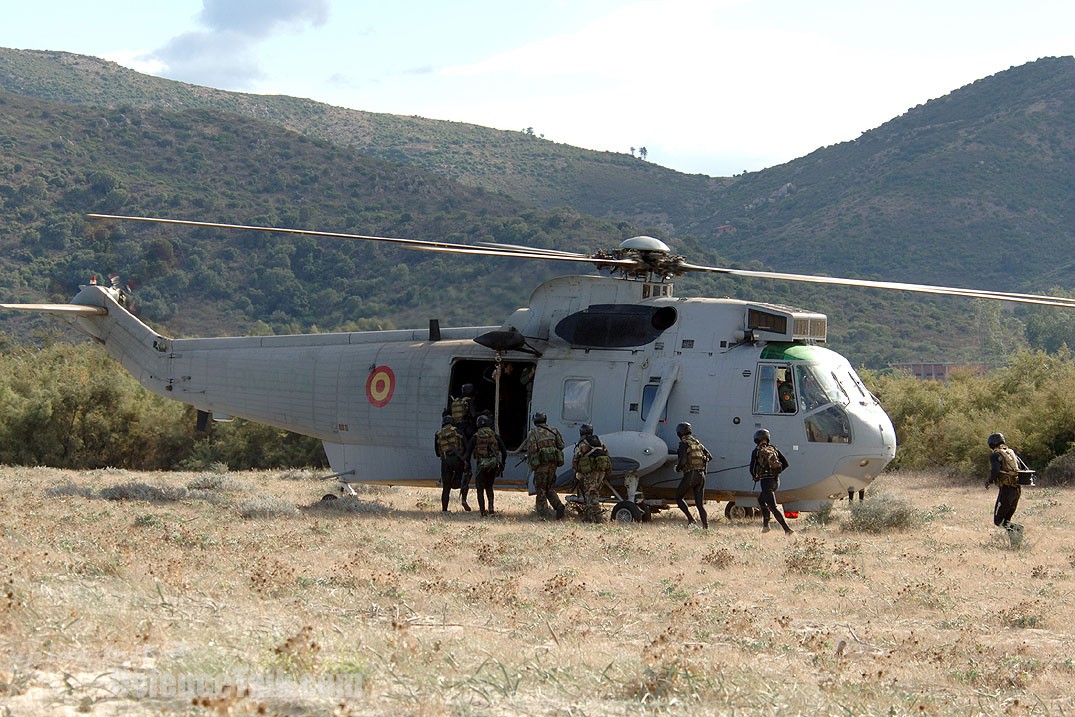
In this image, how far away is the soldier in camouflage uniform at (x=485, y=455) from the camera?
15688 millimetres

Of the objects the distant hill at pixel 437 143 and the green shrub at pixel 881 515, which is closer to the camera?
the green shrub at pixel 881 515

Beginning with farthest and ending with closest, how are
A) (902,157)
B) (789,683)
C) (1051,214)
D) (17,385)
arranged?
(902,157) < (1051,214) < (17,385) < (789,683)

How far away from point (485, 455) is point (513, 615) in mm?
6916

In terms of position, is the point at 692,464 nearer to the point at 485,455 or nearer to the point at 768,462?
the point at 768,462

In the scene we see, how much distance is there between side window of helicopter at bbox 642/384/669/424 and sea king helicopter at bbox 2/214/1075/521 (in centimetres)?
2

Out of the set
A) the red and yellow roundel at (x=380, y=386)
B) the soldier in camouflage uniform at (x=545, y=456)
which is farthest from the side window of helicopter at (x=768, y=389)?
the red and yellow roundel at (x=380, y=386)

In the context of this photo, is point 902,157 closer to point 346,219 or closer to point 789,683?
point 346,219

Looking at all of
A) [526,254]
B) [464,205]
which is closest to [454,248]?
[526,254]

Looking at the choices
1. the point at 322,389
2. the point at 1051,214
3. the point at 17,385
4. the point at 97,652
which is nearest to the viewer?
the point at 97,652

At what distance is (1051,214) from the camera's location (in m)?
87.1

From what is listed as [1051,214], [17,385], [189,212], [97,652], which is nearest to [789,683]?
[97,652]

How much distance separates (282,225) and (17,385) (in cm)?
3368

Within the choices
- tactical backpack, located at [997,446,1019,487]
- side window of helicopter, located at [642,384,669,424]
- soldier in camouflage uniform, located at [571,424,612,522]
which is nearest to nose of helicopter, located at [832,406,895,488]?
tactical backpack, located at [997,446,1019,487]

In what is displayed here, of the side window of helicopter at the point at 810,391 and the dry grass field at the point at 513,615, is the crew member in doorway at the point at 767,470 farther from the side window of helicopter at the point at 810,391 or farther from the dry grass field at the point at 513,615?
the side window of helicopter at the point at 810,391
